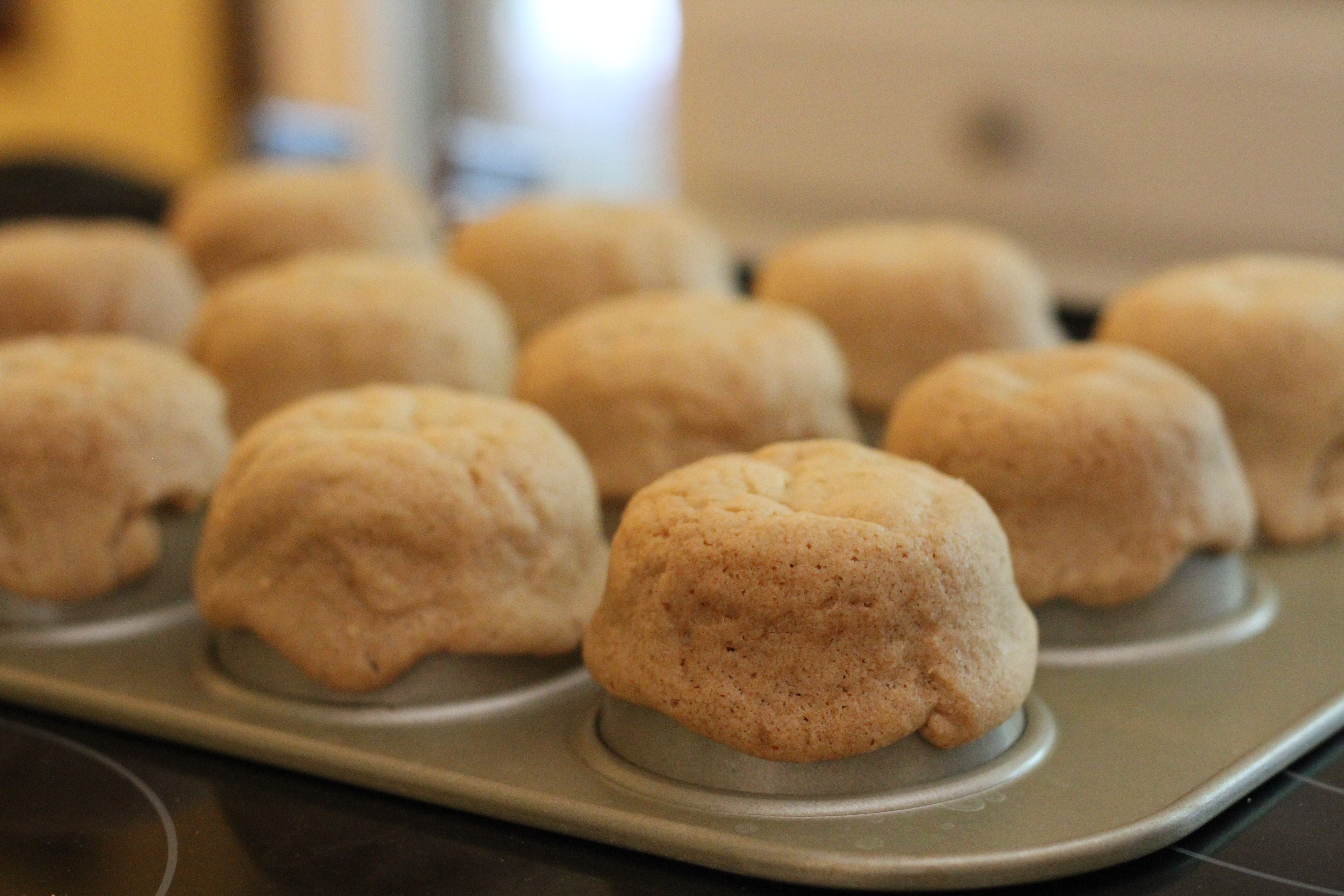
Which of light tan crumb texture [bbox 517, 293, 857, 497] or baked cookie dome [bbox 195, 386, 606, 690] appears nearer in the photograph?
baked cookie dome [bbox 195, 386, 606, 690]

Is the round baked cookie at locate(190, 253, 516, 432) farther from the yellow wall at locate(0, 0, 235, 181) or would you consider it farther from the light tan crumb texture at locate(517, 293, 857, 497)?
the yellow wall at locate(0, 0, 235, 181)

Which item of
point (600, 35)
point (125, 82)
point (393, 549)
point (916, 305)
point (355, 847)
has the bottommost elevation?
point (355, 847)

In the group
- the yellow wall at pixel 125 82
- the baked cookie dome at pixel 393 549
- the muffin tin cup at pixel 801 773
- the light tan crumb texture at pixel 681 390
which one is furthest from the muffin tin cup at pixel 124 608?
the yellow wall at pixel 125 82

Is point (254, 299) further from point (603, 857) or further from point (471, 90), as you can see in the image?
point (471, 90)

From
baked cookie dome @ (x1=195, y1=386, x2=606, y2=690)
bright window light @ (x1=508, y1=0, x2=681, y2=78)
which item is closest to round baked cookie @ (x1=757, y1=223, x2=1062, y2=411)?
baked cookie dome @ (x1=195, y1=386, x2=606, y2=690)

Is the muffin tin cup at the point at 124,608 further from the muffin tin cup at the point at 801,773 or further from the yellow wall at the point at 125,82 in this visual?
the yellow wall at the point at 125,82

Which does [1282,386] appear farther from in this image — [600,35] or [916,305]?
[600,35]

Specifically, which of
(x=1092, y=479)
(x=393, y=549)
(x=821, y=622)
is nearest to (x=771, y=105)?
(x=1092, y=479)

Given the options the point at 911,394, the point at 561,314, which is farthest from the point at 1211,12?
the point at 911,394
